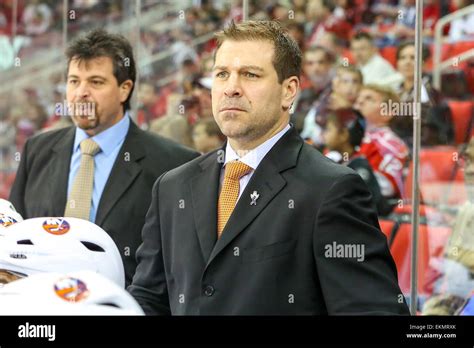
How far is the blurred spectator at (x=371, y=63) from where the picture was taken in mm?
5969

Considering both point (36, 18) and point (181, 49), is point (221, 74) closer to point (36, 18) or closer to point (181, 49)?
point (181, 49)

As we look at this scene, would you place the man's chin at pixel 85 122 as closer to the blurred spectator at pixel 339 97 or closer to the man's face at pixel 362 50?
the blurred spectator at pixel 339 97

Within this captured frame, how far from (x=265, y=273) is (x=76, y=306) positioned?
71 centimetres

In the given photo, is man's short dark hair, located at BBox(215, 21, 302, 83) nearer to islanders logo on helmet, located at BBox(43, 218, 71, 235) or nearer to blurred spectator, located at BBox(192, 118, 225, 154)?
islanders logo on helmet, located at BBox(43, 218, 71, 235)

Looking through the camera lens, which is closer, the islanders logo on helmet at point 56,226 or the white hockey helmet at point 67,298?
the white hockey helmet at point 67,298

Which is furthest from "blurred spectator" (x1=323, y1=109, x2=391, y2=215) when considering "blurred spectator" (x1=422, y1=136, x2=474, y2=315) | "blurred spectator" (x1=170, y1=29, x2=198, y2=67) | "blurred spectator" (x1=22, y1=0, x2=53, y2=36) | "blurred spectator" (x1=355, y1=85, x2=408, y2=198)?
"blurred spectator" (x1=22, y1=0, x2=53, y2=36)

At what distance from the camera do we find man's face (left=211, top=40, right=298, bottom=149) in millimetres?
2812

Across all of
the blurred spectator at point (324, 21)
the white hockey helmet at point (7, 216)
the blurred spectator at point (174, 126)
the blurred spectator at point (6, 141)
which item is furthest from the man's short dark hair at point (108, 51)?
the blurred spectator at point (6, 141)

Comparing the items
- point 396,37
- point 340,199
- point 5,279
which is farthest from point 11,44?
point 340,199

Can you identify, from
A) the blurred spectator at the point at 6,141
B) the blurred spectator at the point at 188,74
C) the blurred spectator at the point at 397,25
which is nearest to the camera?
the blurred spectator at the point at 397,25

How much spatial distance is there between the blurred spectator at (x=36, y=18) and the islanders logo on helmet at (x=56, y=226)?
5680 mm

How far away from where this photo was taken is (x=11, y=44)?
841 cm

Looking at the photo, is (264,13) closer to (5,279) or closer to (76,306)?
(5,279)

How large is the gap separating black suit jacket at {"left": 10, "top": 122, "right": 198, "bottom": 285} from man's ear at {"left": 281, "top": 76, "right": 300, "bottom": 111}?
1.30 metres
